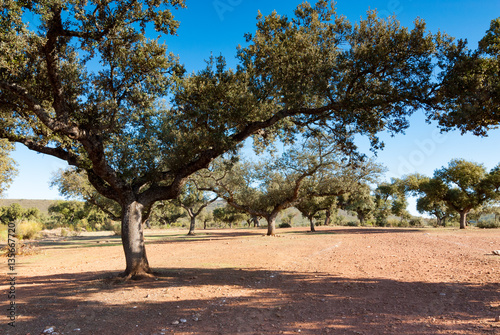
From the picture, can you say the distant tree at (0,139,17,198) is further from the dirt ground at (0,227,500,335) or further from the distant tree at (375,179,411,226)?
the distant tree at (375,179,411,226)

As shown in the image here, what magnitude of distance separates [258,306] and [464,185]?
3896 centimetres

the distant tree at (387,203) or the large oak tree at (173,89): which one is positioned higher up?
the large oak tree at (173,89)

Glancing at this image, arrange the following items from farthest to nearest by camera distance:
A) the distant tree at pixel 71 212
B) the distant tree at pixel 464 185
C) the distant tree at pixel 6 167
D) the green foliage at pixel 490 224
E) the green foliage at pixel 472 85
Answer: the distant tree at pixel 71 212
the green foliage at pixel 490 224
the distant tree at pixel 464 185
the distant tree at pixel 6 167
the green foliage at pixel 472 85

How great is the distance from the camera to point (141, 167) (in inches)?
422

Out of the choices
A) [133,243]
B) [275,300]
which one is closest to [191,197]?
[133,243]

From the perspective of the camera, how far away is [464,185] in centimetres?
3544

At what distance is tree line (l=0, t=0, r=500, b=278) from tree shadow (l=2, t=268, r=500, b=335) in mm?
2428

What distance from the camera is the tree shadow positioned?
16.6ft

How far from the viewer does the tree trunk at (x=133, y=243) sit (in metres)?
9.52

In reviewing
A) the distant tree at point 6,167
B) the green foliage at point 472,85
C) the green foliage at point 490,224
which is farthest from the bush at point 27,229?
the green foliage at point 490,224

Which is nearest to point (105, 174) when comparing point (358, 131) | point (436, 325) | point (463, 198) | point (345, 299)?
point (345, 299)

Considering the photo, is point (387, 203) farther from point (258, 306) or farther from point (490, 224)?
point (258, 306)

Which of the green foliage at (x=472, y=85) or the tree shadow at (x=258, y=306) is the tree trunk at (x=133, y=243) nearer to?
the tree shadow at (x=258, y=306)

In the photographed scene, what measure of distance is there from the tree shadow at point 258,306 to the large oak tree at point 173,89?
2407mm
